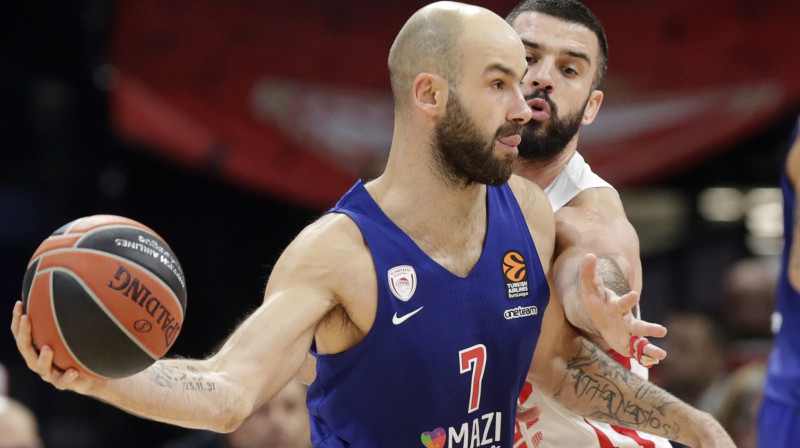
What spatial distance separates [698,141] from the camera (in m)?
8.97

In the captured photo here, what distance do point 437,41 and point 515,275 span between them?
86 centimetres

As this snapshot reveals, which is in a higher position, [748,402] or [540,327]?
[540,327]

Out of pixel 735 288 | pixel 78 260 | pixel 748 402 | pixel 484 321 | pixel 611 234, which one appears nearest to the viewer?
pixel 78 260

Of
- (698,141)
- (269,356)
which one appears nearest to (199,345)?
(698,141)

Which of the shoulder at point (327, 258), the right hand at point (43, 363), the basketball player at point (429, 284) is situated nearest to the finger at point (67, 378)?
the right hand at point (43, 363)

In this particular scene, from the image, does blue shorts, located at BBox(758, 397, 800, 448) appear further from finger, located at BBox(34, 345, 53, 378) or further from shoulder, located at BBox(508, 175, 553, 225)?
finger, located at BBox(34, 345, 53, 378)

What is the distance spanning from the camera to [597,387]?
4566 mm

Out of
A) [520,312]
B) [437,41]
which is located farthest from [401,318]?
[437,41]

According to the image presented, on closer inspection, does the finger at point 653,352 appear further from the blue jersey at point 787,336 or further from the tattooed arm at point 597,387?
the blue jersey at point 787,336

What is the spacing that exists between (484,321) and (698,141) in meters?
5.22

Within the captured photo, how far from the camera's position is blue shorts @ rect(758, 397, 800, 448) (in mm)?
5219

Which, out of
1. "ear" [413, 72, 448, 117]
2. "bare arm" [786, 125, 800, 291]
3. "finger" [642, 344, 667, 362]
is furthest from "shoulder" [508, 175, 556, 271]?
"bare arm" [786, 125, 800, 291]

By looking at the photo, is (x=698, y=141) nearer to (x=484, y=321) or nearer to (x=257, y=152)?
(x=257, y=152)

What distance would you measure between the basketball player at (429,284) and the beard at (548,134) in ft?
1.52
